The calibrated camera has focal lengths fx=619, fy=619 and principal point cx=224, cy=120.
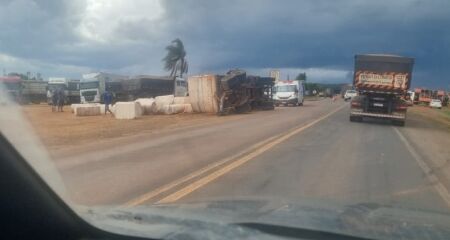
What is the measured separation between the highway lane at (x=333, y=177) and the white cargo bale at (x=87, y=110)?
22.2 m

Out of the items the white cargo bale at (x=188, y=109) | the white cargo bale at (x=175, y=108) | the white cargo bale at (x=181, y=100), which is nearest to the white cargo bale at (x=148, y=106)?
the white cargo bale at (x=175, y=108)

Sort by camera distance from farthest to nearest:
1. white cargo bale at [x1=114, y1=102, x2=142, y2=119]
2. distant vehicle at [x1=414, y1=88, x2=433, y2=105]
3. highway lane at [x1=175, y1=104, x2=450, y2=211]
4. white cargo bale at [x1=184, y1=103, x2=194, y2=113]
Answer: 1. distant vehicle at [x1=414, y1=88, x2=433, y2=105]
2. white cargo bale at [x1=184, y1=103, x2=194, y2=113]
3. white cargo bale at [x1=114, y1=102, x2=142, y2=119]
4. highway lane at [x1=175, y1=104, x2=450, y2=211]

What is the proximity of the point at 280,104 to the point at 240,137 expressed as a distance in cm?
3902

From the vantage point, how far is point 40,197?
256cm

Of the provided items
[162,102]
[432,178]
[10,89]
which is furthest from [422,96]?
[10,89]

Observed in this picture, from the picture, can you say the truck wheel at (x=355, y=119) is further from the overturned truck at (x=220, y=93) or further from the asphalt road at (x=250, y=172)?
the asphalt road at (x=250, y=172)

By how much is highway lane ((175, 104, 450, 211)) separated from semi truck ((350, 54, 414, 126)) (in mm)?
12221

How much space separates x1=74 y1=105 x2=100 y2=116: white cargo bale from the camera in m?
37.5

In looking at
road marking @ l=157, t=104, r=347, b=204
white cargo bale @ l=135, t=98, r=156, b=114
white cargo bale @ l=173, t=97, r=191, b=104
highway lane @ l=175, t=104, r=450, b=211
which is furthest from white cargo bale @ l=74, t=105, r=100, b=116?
highway lane @ l=175, t=104, r=450, b=211

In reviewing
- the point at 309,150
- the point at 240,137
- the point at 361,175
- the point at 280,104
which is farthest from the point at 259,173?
the point at 280,104

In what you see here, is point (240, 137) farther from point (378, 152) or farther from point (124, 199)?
point (124, 199)

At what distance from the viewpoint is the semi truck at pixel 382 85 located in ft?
96.7

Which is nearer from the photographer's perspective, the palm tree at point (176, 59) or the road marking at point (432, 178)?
the road marking at point (432, 178)

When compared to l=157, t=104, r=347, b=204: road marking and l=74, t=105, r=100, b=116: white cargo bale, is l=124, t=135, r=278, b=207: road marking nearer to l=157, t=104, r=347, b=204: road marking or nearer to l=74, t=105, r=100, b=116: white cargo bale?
l=157, t=104, r=347, b=204: road marking
